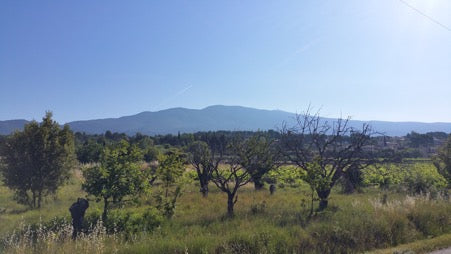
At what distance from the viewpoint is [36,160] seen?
14836mm

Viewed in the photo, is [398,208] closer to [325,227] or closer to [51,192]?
[325,227]

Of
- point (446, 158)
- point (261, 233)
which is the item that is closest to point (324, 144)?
point (261, 233)

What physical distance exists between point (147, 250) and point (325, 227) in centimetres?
444

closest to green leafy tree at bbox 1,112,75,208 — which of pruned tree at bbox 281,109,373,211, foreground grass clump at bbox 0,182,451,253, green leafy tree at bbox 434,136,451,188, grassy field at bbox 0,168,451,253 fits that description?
foreground grass clump at bbox 0,182,451,253

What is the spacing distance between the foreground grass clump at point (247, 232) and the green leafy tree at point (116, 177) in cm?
71

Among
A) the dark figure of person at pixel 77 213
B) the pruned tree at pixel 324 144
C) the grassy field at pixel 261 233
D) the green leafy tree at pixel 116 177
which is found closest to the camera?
the grassy field at pixel 261 233

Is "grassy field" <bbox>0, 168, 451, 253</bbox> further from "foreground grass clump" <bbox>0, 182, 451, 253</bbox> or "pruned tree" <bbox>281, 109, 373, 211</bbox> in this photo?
"pruned tree" <bbox>281, 109, 373, 211</bbox>

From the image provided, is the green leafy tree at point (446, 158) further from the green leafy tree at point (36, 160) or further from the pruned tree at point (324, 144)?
the green leafy tree at point (36, 160)

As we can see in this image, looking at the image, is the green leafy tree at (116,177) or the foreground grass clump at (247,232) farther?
the green leafy tree at (116,177)

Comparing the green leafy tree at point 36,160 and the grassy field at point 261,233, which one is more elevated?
the green leafy tree at point 36,160

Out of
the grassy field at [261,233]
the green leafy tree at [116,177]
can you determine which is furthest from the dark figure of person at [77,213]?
the green leafy tree at [116,177]

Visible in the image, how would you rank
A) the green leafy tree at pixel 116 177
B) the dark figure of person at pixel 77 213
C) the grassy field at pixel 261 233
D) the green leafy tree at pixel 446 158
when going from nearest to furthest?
1. the grassy field at pixel 261 233
2. the dark figure of person at pixel 77 213
3. the green leafy tree at pixel 116 177
4. the green leafy tree at pixel 446 158

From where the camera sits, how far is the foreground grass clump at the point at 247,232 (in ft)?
21.8

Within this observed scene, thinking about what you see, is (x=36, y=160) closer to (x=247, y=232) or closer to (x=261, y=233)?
(x=247, y=232)
